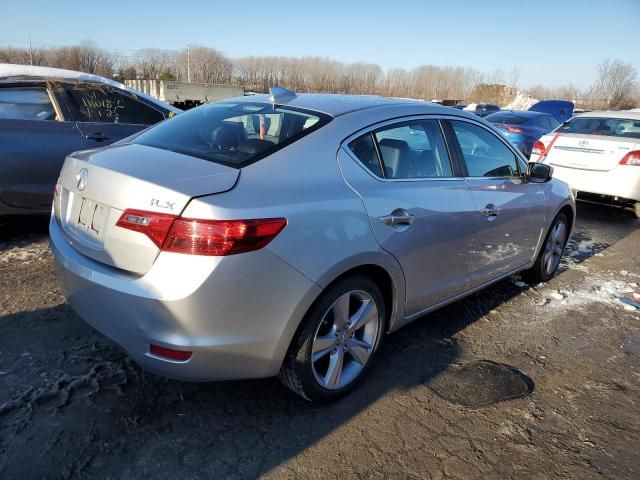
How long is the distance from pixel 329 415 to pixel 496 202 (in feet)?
6.53

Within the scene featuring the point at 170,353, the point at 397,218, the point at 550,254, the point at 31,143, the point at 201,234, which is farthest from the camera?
the point at 550,254

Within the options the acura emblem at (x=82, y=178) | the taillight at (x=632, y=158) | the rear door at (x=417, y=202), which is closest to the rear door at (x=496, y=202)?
the rear door at (x=417, y=202)

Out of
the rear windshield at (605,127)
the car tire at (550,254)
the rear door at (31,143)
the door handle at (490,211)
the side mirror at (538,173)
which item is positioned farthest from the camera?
the rear windshield at (605,127)

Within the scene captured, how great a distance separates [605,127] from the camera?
8430 mm

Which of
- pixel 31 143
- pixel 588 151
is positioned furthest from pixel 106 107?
pixel 588 151

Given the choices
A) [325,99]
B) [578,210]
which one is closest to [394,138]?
[325,99]

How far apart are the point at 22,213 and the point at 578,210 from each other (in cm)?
837

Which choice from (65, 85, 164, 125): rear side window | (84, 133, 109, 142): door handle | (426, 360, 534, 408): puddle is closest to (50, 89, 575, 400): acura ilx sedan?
(426, 360, 534, 408): puddle

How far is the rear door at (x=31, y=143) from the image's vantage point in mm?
4605

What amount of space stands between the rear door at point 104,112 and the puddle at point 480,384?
396 centimetres

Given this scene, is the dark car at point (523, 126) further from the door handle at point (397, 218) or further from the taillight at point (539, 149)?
Result: the door handle at point (397, 218)

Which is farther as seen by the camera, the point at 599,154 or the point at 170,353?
the point at 599,154

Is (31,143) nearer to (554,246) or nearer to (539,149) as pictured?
(554,246)

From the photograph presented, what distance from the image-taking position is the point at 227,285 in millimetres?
2119
